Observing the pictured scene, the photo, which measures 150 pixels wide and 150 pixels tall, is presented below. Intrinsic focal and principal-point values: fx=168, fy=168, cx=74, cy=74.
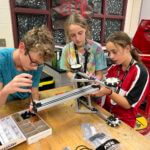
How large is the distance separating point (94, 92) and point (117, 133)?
270 mm

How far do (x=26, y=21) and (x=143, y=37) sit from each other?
1.56 meters

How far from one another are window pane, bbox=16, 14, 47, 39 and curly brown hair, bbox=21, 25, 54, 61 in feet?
4.58

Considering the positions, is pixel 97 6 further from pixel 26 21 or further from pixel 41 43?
pixel 41 43

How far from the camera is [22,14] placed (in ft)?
7.48

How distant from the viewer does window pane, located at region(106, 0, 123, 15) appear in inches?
119

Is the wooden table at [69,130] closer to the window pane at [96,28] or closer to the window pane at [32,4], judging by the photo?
the window pane at [32,4]

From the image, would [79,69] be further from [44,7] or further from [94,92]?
[44,7]

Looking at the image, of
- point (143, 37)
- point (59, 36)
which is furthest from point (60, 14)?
point (143, 37)

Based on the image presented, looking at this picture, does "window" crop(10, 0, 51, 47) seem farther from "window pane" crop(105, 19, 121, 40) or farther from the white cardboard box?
the white cardboard box

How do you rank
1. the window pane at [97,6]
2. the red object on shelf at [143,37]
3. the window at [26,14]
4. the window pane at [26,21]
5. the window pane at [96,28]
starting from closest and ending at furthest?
the red object on shelf at [143,37] < the window at [26,14] < the window pane at [26,21] < the window pane at [97,6] < the window pane at [96,28]

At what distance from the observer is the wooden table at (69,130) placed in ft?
2.79

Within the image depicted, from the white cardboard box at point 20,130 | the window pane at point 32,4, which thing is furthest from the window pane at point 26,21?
the white cardboard box at point 20,130

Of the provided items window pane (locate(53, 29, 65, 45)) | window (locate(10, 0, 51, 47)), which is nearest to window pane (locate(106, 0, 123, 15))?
window pane (locate(53, 29, 65, 45))

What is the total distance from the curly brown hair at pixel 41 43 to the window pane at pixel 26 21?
1.40 meters
